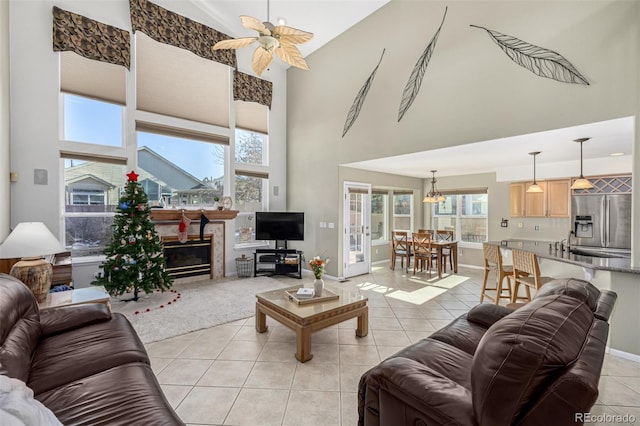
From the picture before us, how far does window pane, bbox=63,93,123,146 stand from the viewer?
170 inches

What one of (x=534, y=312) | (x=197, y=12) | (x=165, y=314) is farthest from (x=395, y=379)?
(x=197, y=12)

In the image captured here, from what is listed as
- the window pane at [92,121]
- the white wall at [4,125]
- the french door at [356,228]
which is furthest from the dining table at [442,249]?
the white wall at [4,125]

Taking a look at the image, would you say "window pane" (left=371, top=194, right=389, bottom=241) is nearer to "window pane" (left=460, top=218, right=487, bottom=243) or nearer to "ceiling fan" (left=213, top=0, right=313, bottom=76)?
"window pane" (left=460, top=218, right=487, bottom=243)

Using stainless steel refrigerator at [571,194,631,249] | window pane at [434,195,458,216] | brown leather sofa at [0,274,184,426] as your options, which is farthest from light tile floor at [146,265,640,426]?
window pane at [434,195,458,216]

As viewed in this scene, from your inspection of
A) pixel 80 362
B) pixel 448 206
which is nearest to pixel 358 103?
pixel 448 206

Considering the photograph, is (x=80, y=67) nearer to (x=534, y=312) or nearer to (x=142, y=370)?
(x=142, y=370)

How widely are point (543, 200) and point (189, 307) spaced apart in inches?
272

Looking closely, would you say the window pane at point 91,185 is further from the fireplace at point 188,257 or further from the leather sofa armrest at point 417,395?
the leather sofa armrest at point 417,395

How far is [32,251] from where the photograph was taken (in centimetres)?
232

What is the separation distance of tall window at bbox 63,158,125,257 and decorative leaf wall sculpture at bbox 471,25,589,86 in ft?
19.8

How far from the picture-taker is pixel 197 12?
543 cm

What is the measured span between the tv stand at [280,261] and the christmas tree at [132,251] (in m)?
1.90

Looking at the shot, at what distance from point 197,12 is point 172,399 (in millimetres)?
6481

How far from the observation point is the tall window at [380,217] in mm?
7785
